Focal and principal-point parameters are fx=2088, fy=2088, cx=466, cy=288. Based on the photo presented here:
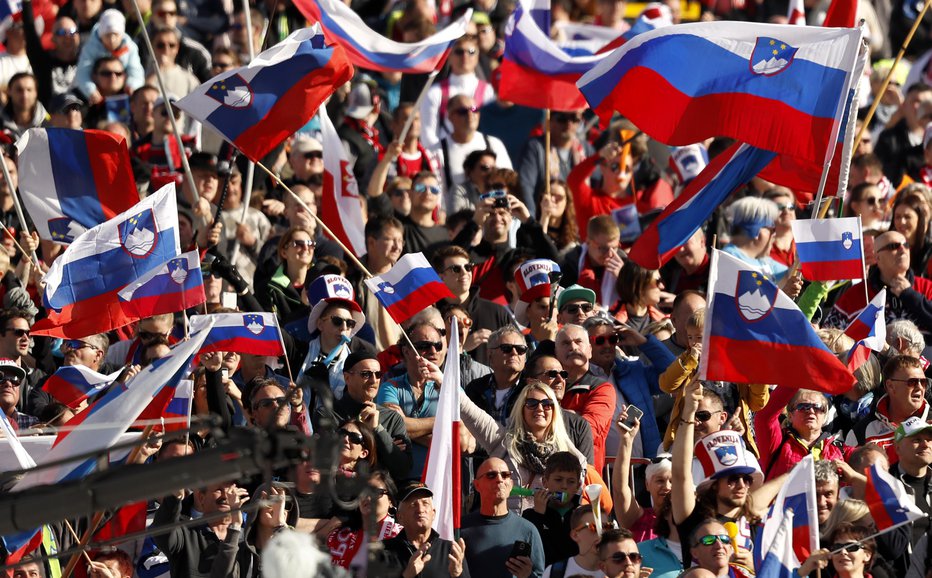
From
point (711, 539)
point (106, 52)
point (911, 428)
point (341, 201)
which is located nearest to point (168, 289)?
point (341, 201)

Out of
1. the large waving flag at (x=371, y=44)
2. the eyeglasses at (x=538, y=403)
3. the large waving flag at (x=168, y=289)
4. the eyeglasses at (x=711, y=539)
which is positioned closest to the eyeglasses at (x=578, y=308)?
the eyeglasses at (x=538, y=403)

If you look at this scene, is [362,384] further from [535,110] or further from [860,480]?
[535,110]

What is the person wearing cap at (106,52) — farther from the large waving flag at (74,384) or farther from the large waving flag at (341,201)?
the large waving flag at (74,384)

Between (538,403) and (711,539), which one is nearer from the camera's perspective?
(711,539)

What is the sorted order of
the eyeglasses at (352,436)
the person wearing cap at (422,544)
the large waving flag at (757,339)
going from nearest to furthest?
the person wearing cap at (422,544) < the large waving flag at (757,339) < the eyeglasses at (352,436)

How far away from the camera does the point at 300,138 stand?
17.4 metres

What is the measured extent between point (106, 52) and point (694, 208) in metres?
7.75

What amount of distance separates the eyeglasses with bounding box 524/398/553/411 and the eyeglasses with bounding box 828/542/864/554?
1.82 meters

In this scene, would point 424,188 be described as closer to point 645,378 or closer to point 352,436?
point 645,378

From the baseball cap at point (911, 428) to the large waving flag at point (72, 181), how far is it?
536 cm

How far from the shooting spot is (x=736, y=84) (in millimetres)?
12781

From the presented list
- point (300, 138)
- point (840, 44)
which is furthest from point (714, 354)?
point (300, 138)

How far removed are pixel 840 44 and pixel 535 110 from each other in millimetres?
6897

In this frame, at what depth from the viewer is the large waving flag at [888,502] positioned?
37.2ft
